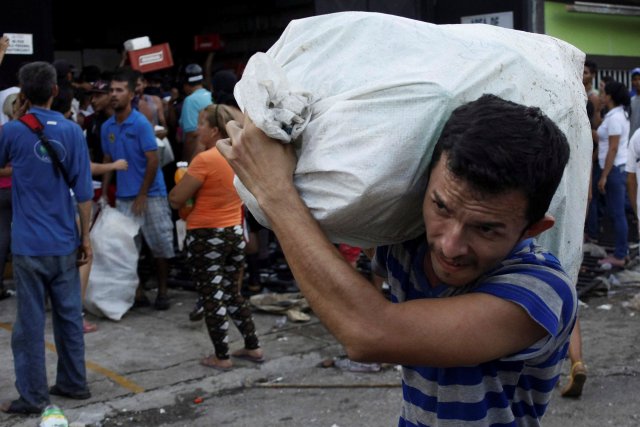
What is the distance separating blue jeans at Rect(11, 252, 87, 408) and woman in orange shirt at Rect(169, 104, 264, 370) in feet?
3.17

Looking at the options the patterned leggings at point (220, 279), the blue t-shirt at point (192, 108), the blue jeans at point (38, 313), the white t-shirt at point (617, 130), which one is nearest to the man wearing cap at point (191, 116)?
the blue t-shirt at point (192, 108)

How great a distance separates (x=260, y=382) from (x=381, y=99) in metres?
4.41

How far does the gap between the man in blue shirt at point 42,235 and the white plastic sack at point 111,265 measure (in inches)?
69.4

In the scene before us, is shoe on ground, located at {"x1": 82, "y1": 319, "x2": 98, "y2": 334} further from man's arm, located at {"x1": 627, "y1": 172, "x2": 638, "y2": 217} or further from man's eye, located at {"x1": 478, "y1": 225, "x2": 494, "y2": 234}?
man's eye, located at {"x1": 478, "y1": 225, "x2": 494, "y2": 234}

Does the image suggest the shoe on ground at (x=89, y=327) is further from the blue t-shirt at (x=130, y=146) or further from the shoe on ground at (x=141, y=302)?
the blue t-shirt at (x=130, y=146)

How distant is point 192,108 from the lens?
349 inches

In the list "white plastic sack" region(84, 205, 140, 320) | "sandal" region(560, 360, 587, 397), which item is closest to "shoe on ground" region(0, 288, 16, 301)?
"white plastic sack" region(84, 205, 140, 320)

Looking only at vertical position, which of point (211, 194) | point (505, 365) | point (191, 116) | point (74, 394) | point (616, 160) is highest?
point (505, 365)

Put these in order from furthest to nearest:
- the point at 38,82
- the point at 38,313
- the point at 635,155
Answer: the point at 635,155, the point at 38,82, the point at 38,313

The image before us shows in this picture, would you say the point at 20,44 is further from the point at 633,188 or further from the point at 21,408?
the point at 633,188

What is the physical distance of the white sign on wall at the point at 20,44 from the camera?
8.51 metres

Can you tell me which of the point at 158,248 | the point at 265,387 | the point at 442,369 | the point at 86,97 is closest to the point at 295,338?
the point at 265,387

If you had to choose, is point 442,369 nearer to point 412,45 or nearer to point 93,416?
point 412,45

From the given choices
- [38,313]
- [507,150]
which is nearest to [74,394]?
[38,313]
